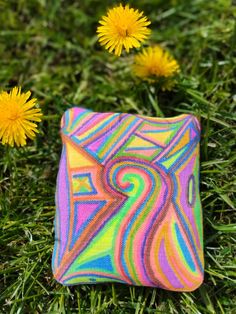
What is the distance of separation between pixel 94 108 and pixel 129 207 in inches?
20.7

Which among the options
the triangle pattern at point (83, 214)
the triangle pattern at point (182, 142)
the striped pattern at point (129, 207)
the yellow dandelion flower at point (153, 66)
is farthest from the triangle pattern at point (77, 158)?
the yellow dandelion flower at point (153, 66)

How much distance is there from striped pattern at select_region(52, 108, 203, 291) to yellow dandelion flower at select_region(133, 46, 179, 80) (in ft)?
0.82

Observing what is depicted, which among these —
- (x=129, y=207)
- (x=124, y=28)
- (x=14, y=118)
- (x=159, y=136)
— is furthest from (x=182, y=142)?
(x=14, y=118)

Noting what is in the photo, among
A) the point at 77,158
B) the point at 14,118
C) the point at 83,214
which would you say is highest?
the point at 14,118

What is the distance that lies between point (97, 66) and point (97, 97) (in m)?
0.18

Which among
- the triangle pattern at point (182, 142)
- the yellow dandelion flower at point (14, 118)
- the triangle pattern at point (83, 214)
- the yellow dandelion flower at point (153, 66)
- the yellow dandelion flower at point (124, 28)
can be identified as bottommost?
the triangle pattern at point (83, 214)

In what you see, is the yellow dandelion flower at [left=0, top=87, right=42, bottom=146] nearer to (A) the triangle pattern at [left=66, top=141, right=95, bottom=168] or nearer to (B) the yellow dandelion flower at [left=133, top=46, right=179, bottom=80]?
(A) the triangle pattern at [left=66, top=141, right=95, bottom=168]

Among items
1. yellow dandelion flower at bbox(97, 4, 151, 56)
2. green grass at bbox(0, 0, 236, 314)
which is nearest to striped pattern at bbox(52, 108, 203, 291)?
green grass at bbox(0, 0, 236, 314)

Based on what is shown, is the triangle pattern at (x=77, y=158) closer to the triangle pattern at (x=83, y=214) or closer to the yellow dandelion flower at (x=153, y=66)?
the triangle pattern at (x=83, y=214)

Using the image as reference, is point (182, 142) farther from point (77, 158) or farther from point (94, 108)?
point (94, 108)

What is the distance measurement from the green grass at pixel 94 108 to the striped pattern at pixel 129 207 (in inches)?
4.5

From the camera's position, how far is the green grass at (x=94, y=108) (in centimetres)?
130

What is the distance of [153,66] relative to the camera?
1.50 meters

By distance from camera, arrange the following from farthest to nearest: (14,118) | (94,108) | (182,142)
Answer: (94,108)
(182,142)
(14,118)
